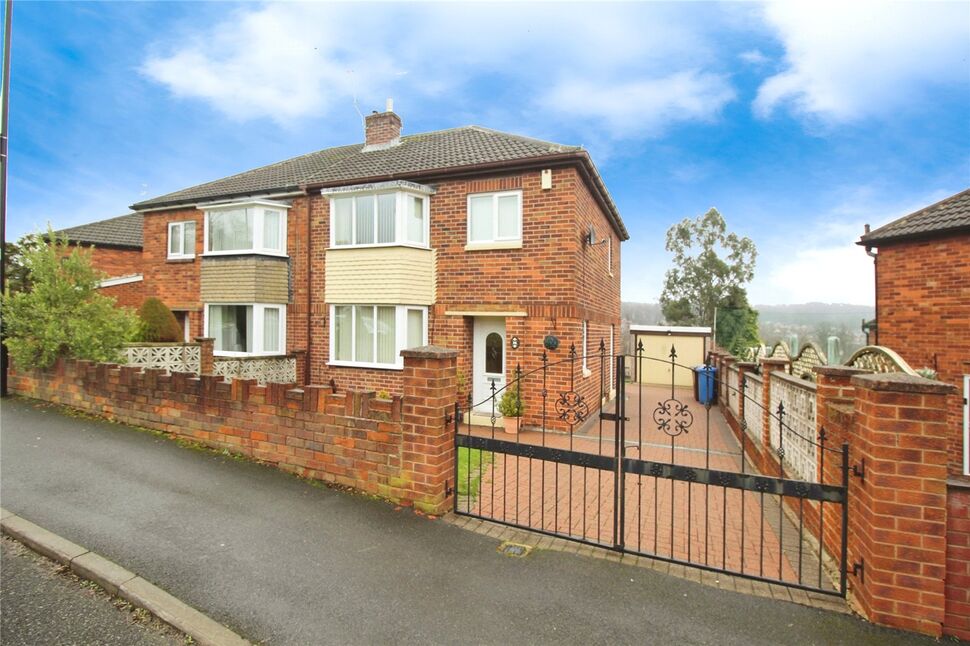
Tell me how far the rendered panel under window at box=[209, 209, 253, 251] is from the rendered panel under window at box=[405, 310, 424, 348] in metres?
5.34

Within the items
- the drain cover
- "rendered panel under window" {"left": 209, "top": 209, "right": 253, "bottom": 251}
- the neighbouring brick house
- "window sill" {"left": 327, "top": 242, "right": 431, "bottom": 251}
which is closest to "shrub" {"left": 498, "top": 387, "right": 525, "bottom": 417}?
"window sill" {"left": 327, "top": 242, "right": 431, "bottom": 251}

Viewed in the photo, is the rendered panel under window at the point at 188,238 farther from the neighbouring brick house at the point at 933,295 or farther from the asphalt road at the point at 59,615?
the neighbouring brick house at the point at 933,295

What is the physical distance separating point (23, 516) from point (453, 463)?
13.8 ft

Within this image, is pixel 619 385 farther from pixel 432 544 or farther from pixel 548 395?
pixel 548 395

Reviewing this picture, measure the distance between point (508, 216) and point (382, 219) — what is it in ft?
10.5

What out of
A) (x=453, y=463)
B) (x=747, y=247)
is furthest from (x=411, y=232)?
(x=747, y=247)

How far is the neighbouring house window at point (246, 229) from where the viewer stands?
1250 centimetres

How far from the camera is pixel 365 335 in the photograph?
1148 cm

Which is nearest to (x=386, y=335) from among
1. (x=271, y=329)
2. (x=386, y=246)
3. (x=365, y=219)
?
(x=386, y=246)

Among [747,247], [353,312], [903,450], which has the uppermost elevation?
[747,247]

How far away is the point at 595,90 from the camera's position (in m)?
11.8

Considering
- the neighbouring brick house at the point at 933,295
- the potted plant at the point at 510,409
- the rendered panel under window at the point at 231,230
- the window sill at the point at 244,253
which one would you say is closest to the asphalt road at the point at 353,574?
the potted plant at the point at 510,409

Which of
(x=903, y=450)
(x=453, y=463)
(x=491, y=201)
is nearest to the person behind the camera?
(x=903, y=450)

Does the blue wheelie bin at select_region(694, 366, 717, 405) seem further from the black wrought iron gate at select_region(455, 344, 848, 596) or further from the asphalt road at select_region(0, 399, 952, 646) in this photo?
the asphalt road at select_region(0, 399, 952, 646)
